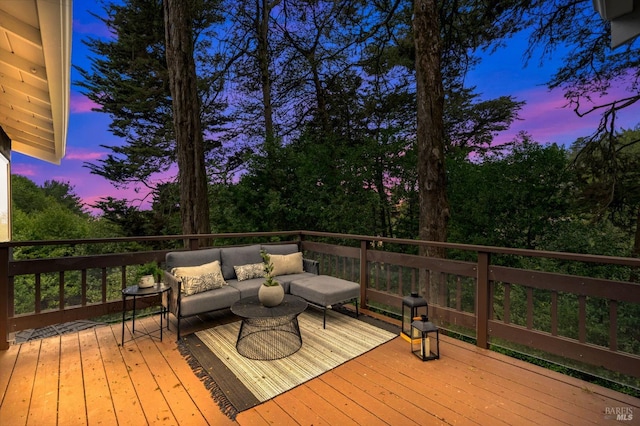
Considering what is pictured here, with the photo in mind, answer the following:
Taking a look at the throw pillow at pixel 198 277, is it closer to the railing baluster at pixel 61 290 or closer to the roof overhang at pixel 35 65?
the railing baluster at pixel 61 290

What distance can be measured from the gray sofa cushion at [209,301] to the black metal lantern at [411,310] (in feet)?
6.30

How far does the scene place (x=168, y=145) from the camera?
10.3 metres

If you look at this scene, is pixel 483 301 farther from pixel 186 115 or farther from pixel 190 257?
pixel 186 115

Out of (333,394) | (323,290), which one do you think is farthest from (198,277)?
(333,394)

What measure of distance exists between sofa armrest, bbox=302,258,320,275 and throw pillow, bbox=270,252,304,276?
9 cm

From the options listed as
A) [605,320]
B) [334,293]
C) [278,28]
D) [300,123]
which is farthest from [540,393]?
[278,28]

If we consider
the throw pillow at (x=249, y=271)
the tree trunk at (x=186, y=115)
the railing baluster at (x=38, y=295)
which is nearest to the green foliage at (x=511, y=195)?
the throw pillow at (x=249, y=271)

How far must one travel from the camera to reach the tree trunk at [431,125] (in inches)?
173

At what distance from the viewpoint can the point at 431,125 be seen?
14.7ft

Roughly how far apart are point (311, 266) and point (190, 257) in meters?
1.67

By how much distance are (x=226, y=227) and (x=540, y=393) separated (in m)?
6.88

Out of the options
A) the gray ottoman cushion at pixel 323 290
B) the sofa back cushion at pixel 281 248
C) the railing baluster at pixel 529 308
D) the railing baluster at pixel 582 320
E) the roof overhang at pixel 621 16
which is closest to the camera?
the roof overhang at pixel 621 16

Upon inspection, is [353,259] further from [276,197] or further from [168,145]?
[168,145]

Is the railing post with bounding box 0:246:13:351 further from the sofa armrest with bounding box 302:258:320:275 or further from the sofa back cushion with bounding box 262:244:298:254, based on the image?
the sofa armrest with bounding box 302:258:320:275
